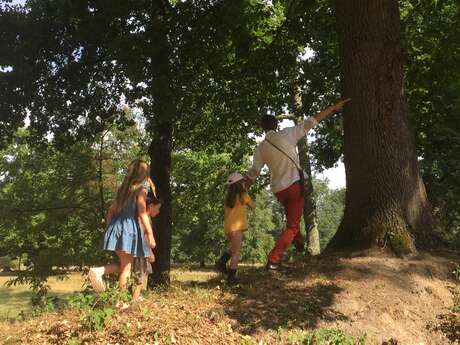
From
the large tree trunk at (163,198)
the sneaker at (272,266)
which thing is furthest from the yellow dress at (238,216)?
the large tree trunk at (163,198)

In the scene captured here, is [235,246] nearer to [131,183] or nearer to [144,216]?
[144,216]

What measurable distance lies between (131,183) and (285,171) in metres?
2.20

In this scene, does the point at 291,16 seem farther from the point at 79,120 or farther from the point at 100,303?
the point at 100,303

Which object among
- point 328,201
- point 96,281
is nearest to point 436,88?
point 96,281

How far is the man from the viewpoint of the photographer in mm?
6964

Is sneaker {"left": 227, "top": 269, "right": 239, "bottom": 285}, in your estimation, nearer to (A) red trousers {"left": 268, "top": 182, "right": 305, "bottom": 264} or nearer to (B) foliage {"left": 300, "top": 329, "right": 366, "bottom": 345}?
(A) red trousers {"left": 268, "top": 182, "right": 305, "bottom": 264}

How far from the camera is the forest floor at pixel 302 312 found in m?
5.13

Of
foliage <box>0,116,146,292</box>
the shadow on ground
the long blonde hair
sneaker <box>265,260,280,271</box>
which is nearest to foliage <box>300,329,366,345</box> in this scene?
the shadow on ground

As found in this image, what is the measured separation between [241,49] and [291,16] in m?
1.94

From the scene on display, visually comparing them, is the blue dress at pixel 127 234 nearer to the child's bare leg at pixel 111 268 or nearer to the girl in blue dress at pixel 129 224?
the girl in blue dress at pixel 129 224

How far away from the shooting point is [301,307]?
18.9 feet

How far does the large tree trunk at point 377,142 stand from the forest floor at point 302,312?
487 millimetres

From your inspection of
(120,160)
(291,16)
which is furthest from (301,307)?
(120,160)

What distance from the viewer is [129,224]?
614 cm
